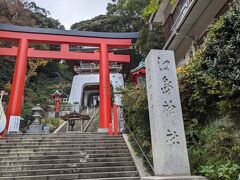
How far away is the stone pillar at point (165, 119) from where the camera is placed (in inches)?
194

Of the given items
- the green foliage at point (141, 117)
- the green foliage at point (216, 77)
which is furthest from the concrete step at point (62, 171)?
the green foliage at point (216, 77)

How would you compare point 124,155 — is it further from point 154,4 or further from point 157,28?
point 157,28

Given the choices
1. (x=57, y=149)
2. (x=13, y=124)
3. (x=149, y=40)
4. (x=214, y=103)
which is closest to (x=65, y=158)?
(x=57, y=149)

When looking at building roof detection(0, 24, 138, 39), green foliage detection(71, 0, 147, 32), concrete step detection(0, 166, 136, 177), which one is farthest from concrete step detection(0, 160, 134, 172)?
green foliage detection(71, 0, 147, 32)

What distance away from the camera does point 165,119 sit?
5277 mm

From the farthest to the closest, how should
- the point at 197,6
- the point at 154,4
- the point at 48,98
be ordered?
the point at 48,98 → the point at 197,6 → the point at 154,4

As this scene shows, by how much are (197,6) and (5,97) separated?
17.6m

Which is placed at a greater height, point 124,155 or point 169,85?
point 169,85

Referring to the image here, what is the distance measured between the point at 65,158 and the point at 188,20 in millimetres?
6914

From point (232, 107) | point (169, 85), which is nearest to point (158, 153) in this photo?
point (169, 85)

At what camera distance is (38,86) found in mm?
26156

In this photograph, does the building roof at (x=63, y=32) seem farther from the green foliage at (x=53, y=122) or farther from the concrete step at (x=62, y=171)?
the concrete step at (x=62, y=171)

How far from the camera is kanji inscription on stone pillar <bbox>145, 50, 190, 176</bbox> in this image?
4.93 metres

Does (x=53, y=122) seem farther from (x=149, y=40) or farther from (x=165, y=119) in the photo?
(x=165, y=119)
